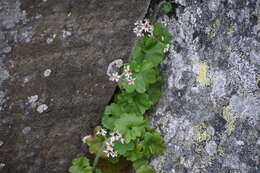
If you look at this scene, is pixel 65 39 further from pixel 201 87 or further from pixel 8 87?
pixel 201 87

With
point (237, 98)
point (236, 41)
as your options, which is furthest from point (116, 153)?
point (236, 41)

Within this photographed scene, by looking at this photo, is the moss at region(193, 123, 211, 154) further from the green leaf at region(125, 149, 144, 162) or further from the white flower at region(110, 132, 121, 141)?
the white flower at region(110, 132, 121, 141)

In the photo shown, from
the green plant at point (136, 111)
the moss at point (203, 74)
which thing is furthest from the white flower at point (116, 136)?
the moss at point (203, 74)

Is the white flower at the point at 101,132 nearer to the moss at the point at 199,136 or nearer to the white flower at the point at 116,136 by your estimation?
the white flower at the point at 116,136

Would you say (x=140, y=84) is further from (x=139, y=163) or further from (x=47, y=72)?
(x=47, y=72)

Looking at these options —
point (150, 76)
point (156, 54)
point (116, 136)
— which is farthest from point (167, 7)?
point (116, 136)

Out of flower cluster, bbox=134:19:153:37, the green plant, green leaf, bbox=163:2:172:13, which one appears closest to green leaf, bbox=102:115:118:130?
the green plant
